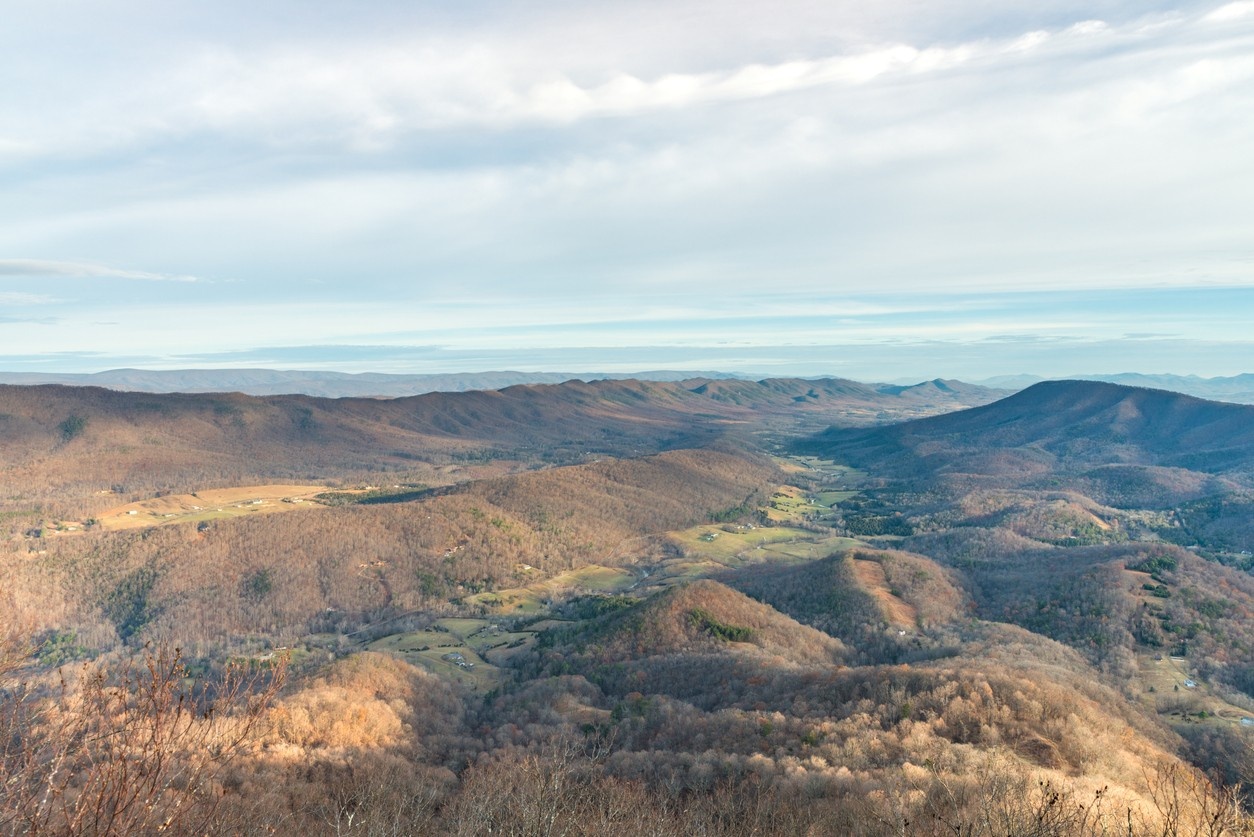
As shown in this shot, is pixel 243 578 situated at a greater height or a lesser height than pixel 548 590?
greater

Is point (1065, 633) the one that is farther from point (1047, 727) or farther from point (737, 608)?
point (1047, 727)

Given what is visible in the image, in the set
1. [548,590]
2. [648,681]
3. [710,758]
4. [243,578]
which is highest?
[710,758]

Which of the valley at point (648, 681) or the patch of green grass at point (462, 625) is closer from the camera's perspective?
the valley at point (648, 681)

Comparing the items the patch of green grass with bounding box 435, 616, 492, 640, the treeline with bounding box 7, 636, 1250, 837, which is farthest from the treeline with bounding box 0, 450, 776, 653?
the treeline with bounding box 7, 636, 1250, 837

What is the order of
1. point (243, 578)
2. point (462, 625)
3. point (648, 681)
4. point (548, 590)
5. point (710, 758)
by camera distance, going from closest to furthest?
point (710, 758) → point (648, 681) → point (462, 625) → point (243, 578) → point (548, 590)

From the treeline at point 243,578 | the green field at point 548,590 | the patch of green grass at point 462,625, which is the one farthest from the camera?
the green field at point 548,590

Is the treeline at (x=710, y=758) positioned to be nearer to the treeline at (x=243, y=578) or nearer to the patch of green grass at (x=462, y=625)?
the patch of green grass at (x=462, y=625)

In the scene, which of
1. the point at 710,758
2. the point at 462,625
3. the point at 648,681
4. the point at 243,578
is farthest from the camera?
the point at 243,578

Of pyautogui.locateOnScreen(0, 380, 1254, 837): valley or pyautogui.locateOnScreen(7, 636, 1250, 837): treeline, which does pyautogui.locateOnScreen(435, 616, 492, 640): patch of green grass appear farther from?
pyautogui.locateOnScreen(7, 636, 1250, 837): treeline

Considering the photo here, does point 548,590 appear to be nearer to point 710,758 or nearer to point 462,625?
point 462,625

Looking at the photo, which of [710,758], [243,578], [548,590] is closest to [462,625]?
[548,590]

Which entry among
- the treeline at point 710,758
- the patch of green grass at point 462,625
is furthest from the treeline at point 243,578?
the treeline at point 710,758
